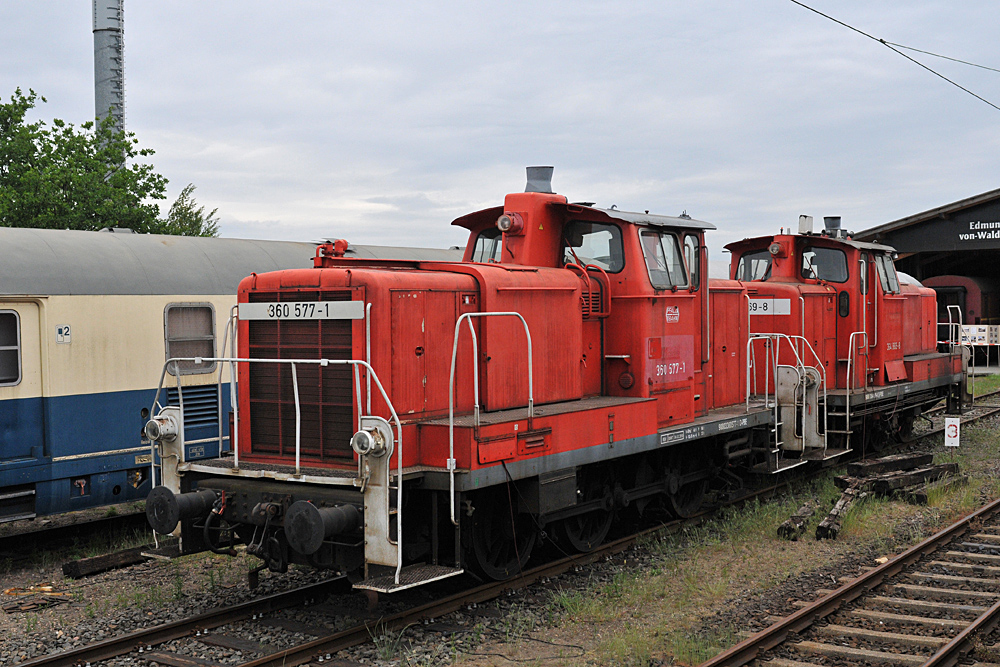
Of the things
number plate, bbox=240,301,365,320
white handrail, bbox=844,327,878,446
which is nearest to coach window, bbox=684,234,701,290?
white handrail, bbox=844,327,878,446

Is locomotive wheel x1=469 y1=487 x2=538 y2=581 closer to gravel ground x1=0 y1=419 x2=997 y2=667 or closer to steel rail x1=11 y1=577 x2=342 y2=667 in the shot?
gravel ground x1=0 y1=419 x2=997 y2=667

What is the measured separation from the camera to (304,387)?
6746 mm

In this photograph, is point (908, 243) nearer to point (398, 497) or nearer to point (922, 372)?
point (922, 372)

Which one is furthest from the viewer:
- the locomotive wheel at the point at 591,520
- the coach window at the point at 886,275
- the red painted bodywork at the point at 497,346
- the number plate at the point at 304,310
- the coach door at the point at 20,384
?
the coach window at the point at 886,275

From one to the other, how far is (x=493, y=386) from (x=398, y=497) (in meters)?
1.72

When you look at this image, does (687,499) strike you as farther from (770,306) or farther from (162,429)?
(162,429)

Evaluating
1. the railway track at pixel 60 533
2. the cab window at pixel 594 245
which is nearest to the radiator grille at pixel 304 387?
the cab window at pixel 594 245

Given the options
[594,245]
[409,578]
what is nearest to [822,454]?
[594,245]

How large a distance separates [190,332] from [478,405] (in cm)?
475

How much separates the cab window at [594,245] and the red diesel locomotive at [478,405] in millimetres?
19

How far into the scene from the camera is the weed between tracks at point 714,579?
6.00 meters

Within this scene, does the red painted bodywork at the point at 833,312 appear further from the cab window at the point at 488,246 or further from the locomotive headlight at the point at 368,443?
the locomotive headlight at the point at 368,443

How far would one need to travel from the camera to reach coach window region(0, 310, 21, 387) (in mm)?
8422

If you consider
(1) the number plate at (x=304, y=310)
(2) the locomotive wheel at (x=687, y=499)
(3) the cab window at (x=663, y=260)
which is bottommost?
(2) the locomotive wheel at (x=687, y=499)
